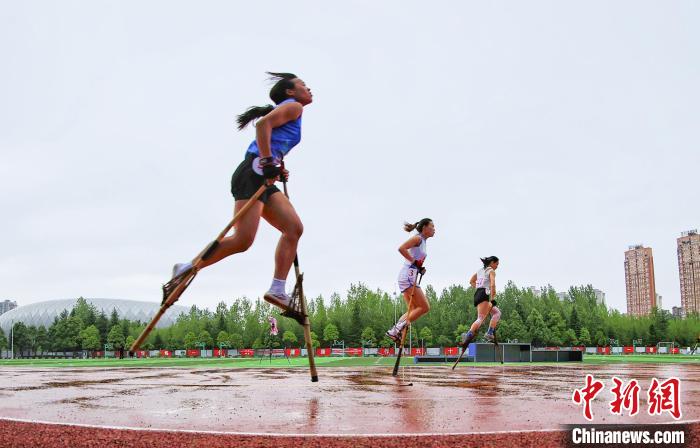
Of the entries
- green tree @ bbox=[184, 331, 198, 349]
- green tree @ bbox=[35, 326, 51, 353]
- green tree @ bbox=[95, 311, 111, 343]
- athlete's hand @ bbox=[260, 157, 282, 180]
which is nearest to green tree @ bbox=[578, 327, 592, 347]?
green tree @ bbox=[184, 331, 198, 349]

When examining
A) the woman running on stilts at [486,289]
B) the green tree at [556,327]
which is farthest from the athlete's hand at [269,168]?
Result: the green tree at [556,327]

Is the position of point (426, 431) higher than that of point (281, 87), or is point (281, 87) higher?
point (281, 87)

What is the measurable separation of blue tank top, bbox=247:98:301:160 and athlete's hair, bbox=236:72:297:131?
37 centimetres

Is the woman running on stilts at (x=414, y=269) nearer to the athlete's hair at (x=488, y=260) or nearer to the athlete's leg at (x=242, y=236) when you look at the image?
the athlete's hair at (x=488, y=260)

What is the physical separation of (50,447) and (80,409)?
2.21 m

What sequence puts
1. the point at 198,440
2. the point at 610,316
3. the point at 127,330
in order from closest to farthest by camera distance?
the point at 198,440 → the point at 610,316 → the point at 127,330

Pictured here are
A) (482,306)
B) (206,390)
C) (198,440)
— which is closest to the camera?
(198,440)

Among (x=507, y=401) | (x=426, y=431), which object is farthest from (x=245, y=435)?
(x=507, y=401)

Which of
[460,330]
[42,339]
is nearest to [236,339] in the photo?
[460,330]

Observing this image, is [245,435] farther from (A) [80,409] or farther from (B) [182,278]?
(A) [80,409]

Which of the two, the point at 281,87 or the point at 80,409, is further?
the point at 281,87

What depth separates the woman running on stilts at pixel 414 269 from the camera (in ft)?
44.4

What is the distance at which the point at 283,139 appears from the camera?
26.0ft

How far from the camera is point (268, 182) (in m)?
7.34
